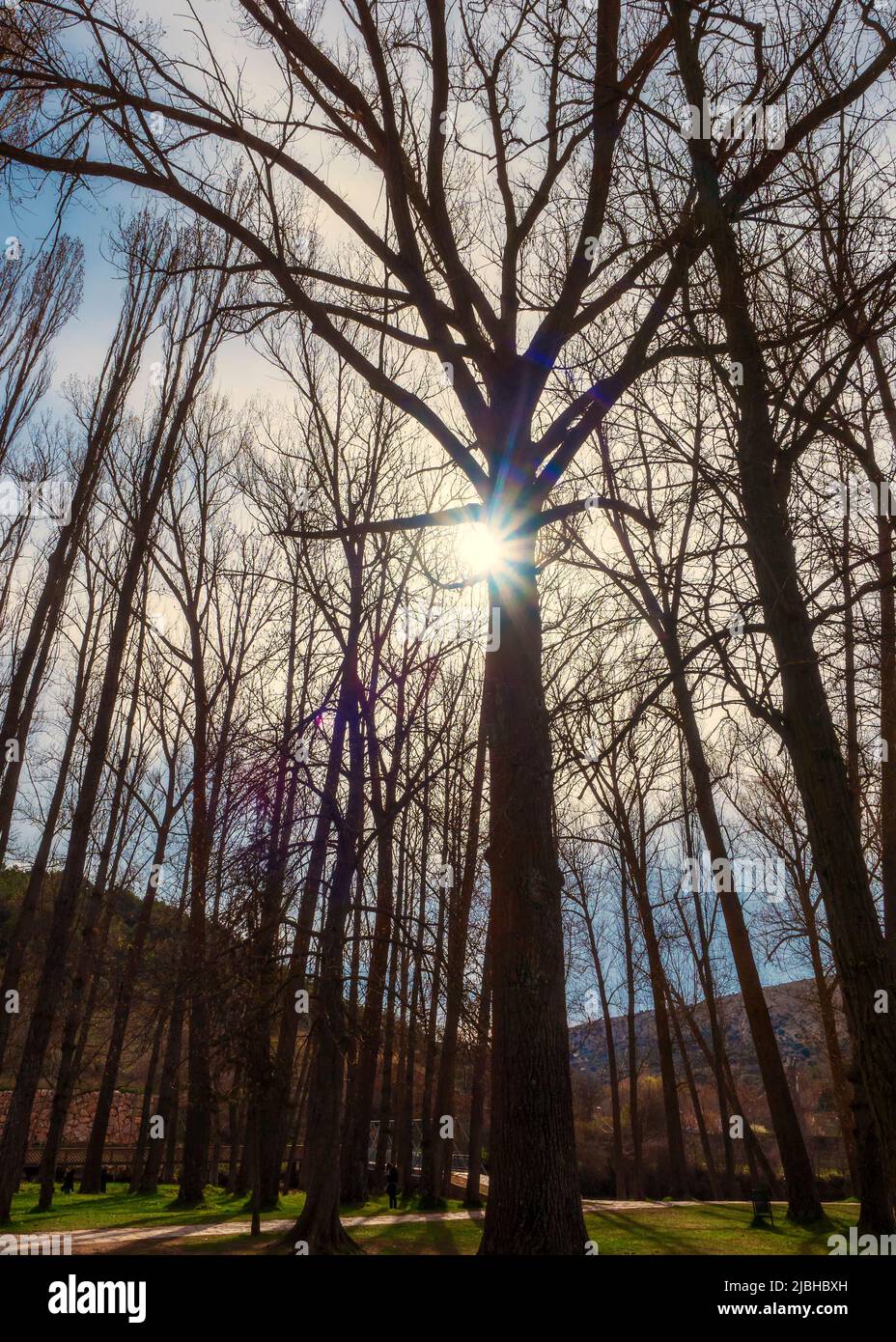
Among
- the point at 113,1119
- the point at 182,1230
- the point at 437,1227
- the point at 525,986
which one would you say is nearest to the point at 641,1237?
the point at 437,1227

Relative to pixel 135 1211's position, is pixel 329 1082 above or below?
above

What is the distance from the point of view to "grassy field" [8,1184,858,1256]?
908cm

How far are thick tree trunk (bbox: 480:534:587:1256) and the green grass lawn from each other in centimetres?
823

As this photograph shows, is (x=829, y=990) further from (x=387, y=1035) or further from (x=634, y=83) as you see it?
(x=634, y=83)

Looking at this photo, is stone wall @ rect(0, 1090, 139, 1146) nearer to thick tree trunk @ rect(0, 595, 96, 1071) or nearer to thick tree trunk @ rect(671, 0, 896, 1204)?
thick tree trunk @ rect(0, 595, 96, 1071)

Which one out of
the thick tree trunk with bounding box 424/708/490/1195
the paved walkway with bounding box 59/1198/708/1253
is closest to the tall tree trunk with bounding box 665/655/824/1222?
the thick tree trunk with bounding box 424/708/490/1195

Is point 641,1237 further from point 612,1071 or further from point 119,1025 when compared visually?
point 612,1071

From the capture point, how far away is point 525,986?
4.50 meters

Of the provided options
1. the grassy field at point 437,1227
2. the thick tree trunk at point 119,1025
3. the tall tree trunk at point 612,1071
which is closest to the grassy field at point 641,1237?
the grassy field at point 437,1227

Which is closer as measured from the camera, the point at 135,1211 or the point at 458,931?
the point at 458,931

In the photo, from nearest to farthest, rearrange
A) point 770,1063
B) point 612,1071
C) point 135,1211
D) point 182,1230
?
point 182,1230 → point 770,1063 → point 135,1211 → point 612,1071

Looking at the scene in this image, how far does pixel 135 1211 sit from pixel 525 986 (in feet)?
40.9

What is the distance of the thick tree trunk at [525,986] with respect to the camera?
13.9ft

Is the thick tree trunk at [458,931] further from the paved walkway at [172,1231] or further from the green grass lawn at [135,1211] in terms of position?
the paved walkway at [172,1231]
